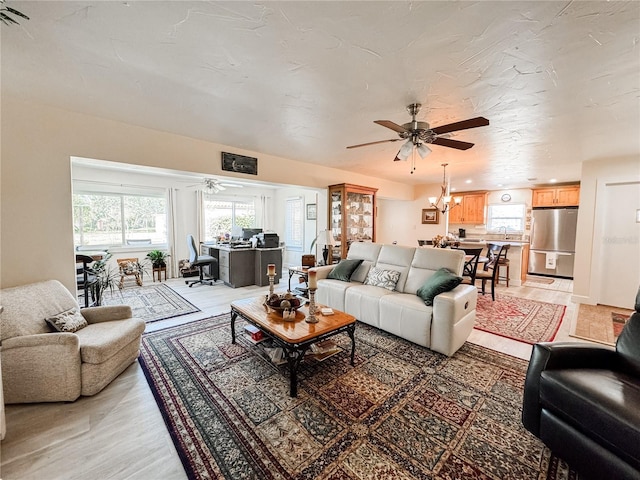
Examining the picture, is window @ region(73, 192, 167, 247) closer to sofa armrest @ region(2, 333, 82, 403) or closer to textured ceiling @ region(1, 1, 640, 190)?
textured ceiling @ region(1, 1, 640, 190)

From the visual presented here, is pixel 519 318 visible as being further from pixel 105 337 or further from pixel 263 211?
pixel 263 211

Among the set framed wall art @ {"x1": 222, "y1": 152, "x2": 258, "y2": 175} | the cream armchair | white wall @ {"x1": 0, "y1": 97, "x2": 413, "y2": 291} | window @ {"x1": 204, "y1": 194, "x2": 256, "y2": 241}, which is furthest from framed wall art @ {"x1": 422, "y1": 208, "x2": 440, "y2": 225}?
the cream armchair

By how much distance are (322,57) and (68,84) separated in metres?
2.13

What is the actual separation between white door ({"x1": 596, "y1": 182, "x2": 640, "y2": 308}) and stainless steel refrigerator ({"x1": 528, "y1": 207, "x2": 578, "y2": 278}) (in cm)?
243

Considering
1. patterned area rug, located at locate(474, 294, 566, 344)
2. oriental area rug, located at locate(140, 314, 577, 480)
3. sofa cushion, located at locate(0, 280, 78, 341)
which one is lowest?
oriental area rug, located at locate(140, 314, 577, 480)

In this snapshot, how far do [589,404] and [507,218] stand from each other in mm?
7203

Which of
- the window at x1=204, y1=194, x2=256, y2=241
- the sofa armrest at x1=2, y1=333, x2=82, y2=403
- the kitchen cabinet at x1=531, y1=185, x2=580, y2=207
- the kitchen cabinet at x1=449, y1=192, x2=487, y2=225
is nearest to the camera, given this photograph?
the sofa armrest at x1=2, y1=333, x2=82, y2=403

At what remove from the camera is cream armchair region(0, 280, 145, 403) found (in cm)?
184

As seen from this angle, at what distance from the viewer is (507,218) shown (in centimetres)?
716

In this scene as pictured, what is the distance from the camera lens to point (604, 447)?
1235 mm

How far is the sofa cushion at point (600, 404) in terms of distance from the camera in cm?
116


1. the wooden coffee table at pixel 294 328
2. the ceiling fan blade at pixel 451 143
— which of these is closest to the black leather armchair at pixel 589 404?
the wooden coffee table at pixel 294 328

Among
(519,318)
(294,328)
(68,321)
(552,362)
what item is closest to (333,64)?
(294,328)

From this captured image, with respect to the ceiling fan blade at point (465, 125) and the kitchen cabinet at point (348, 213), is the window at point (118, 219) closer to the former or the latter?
the kitchen cabinet at point (348, 213)
